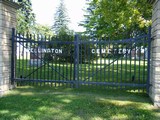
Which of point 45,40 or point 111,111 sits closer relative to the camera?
point 111,111

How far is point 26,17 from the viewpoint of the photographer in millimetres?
29359

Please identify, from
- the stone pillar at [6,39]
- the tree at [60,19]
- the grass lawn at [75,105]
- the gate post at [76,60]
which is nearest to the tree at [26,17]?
the stone pillar at [6,39]

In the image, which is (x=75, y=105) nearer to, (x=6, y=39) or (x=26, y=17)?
(x=6, y=39)

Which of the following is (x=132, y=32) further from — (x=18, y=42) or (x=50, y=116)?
(x=50, y=116)

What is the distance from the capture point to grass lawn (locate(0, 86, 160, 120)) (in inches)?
195

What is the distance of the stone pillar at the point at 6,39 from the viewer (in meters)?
6.74

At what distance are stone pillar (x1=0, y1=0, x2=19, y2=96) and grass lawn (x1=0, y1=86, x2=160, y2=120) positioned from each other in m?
0.38

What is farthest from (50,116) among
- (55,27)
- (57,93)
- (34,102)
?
(55,27)

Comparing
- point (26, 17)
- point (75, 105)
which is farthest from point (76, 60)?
point (26, 17)

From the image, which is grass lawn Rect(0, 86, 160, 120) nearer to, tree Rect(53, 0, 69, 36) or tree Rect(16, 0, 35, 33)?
tree Rect(16, 0, 35, 33)

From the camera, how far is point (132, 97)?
21.3 ft

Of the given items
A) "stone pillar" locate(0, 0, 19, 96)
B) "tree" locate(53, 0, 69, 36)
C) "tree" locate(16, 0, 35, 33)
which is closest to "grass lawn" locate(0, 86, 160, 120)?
"stone pillar" locate(0, 0, 19, 96)

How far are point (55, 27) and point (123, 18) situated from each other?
45.1 m

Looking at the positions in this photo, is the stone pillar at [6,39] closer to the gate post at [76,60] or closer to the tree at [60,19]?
the gate post at [76,60]
